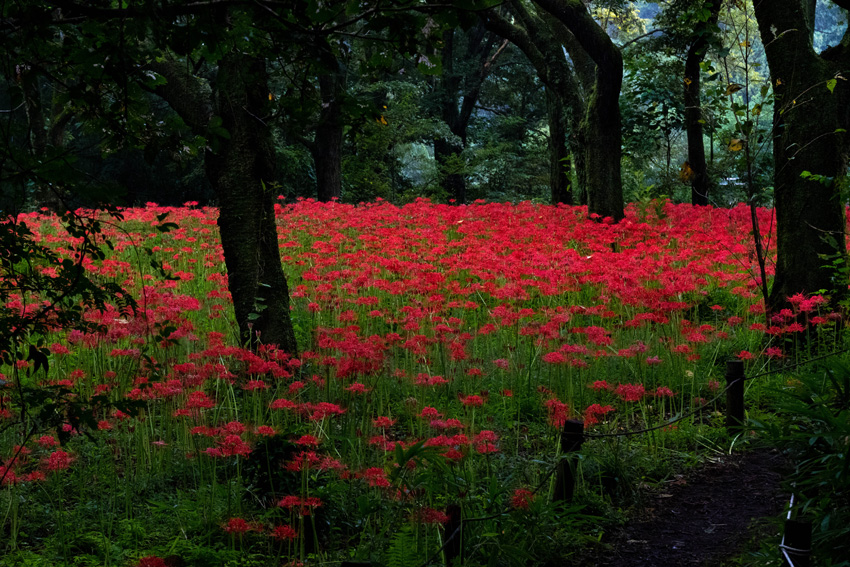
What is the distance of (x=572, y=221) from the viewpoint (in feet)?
38.3

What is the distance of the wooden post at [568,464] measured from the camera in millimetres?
4203

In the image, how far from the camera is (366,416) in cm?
493

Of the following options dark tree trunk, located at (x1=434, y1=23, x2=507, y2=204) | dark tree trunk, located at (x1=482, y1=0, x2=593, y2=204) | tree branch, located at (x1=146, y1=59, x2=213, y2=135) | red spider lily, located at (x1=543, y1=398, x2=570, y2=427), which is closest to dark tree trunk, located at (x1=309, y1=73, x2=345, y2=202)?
dark tree trunk, located at (x1=482, y1=0, x2=593, y2=204)

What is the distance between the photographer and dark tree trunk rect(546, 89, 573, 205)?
49.3ft

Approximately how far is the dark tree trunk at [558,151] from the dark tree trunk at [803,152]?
7615 millimetres

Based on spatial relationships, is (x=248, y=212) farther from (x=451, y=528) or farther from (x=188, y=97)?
(x=451, y=528)

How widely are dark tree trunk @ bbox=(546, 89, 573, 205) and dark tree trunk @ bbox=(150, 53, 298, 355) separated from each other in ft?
32.0

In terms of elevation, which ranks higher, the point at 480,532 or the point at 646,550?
the point at 480,532

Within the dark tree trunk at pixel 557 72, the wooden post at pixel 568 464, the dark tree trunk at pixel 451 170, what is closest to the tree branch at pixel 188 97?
the wooden post at pixel 568 464

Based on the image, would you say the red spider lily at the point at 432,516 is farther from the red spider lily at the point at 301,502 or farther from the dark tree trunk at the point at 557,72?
the dark tree trunk at the point at 557,72

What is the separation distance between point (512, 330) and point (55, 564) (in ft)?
15.5

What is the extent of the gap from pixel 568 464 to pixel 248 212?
3218 mm

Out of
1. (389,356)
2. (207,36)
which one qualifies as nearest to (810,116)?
(389,356)

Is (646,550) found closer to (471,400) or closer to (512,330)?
(471,400)
